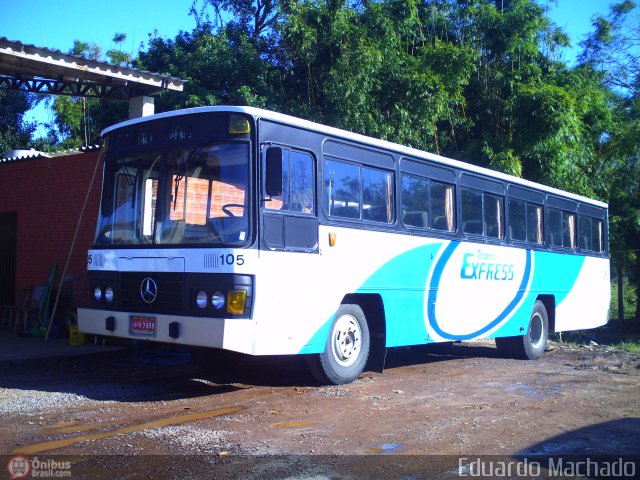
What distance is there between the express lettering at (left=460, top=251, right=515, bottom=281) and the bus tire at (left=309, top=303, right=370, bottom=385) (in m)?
2.69

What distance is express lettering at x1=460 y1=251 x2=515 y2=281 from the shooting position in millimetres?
10992

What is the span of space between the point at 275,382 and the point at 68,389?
2.55 meters

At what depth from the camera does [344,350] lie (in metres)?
8.68

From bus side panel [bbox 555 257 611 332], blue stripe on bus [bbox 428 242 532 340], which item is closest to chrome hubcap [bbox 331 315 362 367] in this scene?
blue stripe on bus [bbox 428 242 532 340]

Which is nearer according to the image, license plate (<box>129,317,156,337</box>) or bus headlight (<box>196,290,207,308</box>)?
bus headlight (<box>196,290,207,308</box>)

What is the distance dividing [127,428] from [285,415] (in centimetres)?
158

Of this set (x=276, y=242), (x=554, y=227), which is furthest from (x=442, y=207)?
(x=554, y=227)

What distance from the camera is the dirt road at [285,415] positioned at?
18.3 ft

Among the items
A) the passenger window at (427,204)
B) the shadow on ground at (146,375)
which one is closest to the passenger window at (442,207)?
the passenger window at (427,204)

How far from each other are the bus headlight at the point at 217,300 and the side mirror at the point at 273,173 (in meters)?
1.19

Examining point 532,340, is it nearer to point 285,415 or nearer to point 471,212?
point 471,212

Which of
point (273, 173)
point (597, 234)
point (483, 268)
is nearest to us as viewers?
point (273, 173)

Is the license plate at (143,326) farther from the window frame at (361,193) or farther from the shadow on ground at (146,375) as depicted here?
the window frame at (361,193)

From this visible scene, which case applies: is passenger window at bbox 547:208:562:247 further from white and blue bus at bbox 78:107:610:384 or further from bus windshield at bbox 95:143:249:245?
bus windshield at bbox 95:143:249:245
